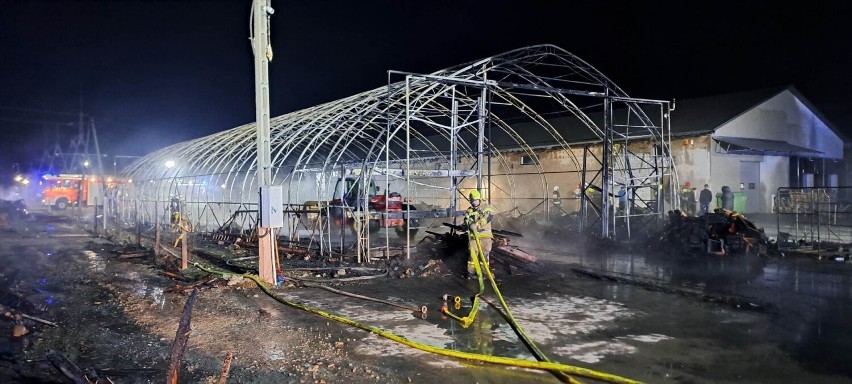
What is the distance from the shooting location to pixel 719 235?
15.4 metres

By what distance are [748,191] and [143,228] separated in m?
29.3

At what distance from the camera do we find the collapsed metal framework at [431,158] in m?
14.4

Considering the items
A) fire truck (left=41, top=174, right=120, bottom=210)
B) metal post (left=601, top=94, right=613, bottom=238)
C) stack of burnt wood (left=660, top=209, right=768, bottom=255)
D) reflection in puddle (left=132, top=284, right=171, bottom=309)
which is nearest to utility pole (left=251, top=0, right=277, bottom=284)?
reflection in puddle (left=132, top=284, right=171, bottom=309)

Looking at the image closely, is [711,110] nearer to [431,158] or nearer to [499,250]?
[431,158]

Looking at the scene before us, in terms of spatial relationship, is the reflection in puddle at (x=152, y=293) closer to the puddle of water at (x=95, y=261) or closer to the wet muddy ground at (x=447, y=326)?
the wet muddy ground at (x=447, y=326)

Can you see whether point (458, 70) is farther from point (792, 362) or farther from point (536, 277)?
point (792, 362)

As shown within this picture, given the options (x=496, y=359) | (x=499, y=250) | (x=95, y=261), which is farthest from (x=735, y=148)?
(x=95, y=261)

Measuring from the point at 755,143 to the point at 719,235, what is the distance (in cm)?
A: 1080

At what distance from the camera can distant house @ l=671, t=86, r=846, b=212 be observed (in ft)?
73.5

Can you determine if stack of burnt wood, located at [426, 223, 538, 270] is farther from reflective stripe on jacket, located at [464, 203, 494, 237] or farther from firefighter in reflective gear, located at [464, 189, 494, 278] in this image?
reflective stripe on jacket, located at [464, 203, 494, 237]

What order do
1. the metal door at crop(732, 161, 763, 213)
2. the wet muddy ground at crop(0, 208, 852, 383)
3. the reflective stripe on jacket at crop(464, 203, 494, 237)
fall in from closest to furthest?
the wet muddy ground at crop(0, 208, 852, 383), the reflective stripe on jacket at crop(464, 203, 494, 237), the metal door at crop(732, 161, 763, 213)

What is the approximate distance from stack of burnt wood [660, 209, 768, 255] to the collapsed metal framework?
1511 mm

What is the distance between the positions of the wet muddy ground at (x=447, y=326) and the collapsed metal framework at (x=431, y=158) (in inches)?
138

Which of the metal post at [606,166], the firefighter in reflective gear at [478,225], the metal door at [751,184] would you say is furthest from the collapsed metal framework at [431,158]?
the metal door at [751,184]
